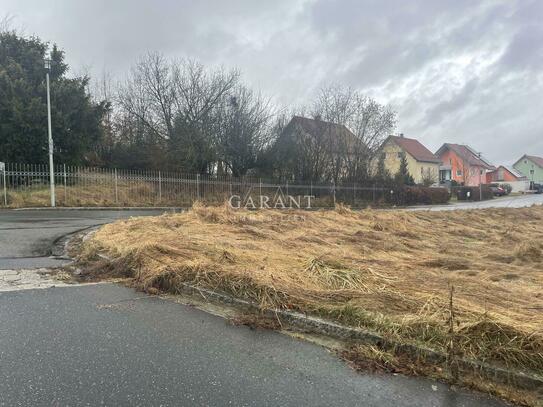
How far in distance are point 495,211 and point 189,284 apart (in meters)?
24.1

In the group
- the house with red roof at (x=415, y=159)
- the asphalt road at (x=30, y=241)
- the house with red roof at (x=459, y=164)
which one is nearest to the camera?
the asphalt road at (x=30, y=241)

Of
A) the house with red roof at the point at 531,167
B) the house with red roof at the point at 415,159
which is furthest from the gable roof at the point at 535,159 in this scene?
the house with red roof at the point at 415,159

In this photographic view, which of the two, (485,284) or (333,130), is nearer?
(485,284)

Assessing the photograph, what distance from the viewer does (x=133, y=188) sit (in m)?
25.3

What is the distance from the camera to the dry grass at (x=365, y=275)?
4016 mm

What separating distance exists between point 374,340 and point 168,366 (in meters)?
1.98

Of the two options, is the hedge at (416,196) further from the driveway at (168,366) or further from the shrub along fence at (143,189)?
the driveway at (168,366)

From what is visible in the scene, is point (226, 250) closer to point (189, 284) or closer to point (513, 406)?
point (189, 284)

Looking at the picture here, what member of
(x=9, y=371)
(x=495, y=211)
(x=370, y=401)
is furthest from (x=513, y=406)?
(x=495, y=211)

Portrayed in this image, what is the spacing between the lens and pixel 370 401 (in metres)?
3.22

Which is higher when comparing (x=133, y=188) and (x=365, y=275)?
(x=133, y=188)

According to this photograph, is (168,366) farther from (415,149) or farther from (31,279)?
(415,149)

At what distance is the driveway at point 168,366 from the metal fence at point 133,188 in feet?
62.5

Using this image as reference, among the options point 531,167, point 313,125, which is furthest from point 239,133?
point 531,167
